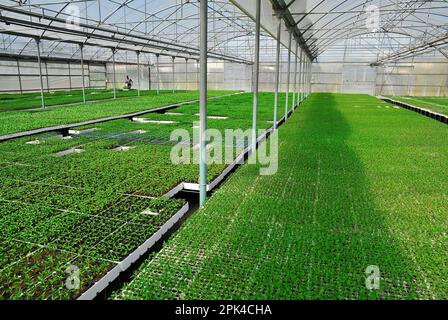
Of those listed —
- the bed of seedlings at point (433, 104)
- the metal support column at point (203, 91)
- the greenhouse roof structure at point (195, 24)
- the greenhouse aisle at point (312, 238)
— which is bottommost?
the greenhouse aisle at point (312, 238)

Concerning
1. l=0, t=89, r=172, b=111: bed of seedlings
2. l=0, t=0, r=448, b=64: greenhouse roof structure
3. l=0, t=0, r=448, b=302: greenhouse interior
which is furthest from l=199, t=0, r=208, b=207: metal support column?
l=0, t=89, r=172, b=111: bed of seedlings

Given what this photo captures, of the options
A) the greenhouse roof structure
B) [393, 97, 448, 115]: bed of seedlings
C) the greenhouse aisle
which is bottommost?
the greenhouse aisle

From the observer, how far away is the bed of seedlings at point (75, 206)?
3.41 m

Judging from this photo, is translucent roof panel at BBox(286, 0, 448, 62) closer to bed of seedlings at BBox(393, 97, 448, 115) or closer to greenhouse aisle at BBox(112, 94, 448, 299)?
bed of seedlings at BBox(393, 97, 448, 115)

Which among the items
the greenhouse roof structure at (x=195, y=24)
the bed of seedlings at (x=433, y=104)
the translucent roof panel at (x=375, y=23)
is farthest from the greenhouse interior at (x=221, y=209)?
the bed of seedlings at (x=433, y=104)

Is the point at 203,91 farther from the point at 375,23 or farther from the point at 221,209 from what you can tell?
the point at 375,23

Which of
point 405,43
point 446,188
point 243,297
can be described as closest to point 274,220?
point 243,297

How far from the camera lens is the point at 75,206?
195 inches

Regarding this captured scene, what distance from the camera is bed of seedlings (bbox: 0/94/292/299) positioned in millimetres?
3408

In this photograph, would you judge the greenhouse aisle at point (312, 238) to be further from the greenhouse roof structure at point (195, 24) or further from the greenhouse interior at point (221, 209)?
the greenhouse roof structure at point (195, 24)

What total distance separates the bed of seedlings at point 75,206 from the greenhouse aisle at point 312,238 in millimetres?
565

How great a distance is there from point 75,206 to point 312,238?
10.8 ft

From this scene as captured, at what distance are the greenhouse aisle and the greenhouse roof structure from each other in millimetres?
4955

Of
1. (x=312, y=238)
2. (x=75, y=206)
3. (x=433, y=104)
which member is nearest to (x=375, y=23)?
(x=433, y=104)
